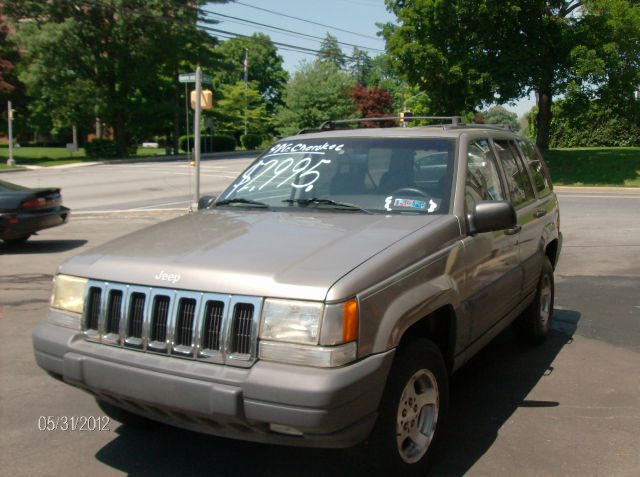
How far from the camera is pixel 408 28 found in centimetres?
2612

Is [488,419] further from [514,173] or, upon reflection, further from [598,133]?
[598,133]

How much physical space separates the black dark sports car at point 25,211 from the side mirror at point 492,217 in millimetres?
8914

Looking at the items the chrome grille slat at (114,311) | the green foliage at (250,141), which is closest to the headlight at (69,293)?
the chrome grille slat at (114,311)

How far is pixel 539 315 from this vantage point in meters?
5.84

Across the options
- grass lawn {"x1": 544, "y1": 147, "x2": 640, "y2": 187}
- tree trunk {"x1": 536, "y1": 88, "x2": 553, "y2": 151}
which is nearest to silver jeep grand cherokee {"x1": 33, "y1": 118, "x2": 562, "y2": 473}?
grass lawn {"x1": 544, "y1": 147, "x2": 640, "y2": 187}

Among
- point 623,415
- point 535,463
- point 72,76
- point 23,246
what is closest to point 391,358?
point 535,463

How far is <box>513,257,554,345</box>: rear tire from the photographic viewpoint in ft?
18.8

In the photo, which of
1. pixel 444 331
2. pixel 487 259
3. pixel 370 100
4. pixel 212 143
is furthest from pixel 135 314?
pixel 370 100

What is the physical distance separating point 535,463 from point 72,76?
4284 cm

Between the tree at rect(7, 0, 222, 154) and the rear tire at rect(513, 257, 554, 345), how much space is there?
1547 inches

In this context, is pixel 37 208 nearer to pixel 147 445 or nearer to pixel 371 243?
pixel 147 445

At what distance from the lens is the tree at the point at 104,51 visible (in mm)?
40531

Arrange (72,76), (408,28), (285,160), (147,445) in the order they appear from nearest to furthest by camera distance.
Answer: (147,445)
(285,160)
(408,28)
(72,76)

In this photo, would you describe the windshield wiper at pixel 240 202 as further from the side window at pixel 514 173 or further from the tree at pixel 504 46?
the tree at pixel 504 46
